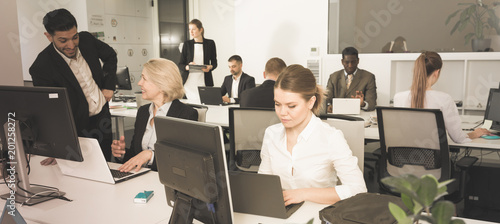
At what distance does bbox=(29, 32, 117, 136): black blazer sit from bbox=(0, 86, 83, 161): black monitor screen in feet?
2.70

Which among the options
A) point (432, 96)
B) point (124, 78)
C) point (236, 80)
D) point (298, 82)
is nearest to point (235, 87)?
point (236, 80)

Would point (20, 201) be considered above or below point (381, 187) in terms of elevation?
above

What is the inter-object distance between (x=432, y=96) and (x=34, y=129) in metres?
2.59

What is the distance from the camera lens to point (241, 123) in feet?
9.46

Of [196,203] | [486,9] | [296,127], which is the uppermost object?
[486,9]

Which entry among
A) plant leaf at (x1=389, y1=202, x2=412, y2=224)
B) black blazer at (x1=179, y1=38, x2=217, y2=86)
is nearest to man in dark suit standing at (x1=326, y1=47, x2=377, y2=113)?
black blazer at (x1=179, y1=38, x2=217, y2=86)

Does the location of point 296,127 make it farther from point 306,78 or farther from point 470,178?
point 470,178

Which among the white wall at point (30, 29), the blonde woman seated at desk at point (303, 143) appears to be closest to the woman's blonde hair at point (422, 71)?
the blonde woman seated at desk at point (303, 143)

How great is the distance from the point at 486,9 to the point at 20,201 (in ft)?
17.9

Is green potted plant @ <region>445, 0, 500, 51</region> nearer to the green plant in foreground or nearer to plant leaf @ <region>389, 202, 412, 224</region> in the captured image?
the green plant in foreground

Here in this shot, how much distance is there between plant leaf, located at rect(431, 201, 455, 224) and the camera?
1.92ft

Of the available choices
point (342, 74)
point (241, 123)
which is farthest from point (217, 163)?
point (342, 74)

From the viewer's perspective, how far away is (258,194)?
1.51 metres

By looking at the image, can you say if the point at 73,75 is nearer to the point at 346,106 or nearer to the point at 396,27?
the point at 346,106
